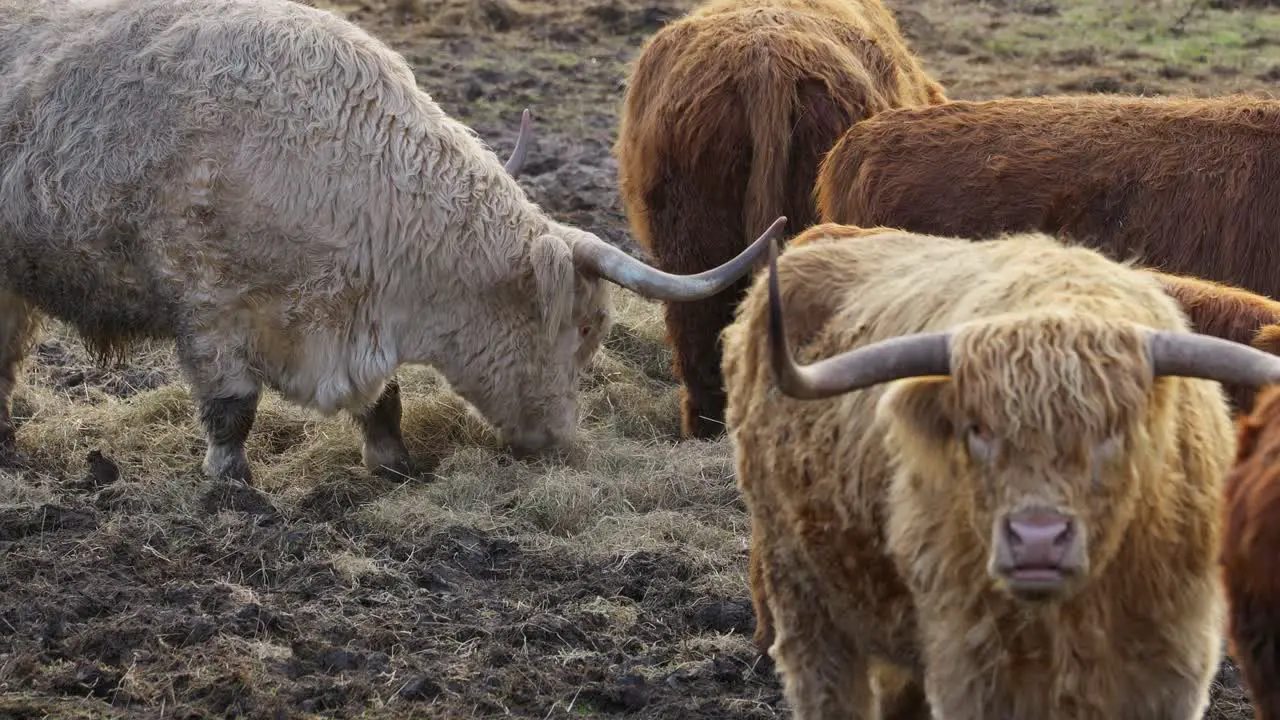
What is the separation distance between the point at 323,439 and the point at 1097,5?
9510 millimetres

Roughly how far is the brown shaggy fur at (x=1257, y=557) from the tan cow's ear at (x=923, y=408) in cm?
52

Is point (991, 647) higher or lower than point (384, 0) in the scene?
higher

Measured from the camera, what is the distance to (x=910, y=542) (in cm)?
304

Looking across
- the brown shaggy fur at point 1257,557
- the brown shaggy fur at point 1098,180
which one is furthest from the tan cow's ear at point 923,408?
the brown shaggy fur at point 1098,180

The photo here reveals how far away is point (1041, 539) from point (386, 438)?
142 inches

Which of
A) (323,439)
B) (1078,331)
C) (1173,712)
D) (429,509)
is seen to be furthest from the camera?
(323,439)

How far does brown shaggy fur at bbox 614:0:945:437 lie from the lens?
611 centimetres

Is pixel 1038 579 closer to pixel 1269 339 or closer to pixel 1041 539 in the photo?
pixel 1041 539

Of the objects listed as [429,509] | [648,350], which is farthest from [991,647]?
[648,350]

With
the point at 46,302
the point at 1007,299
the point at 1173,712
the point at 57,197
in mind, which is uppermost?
the point at 1007,299

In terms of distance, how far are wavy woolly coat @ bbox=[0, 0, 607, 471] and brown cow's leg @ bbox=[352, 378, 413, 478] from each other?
0.15 m

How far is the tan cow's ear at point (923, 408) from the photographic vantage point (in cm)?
293

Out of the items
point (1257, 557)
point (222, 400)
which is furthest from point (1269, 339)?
point (222, 400)

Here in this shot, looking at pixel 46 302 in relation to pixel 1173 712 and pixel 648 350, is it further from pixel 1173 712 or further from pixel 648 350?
pixel 1173 712
